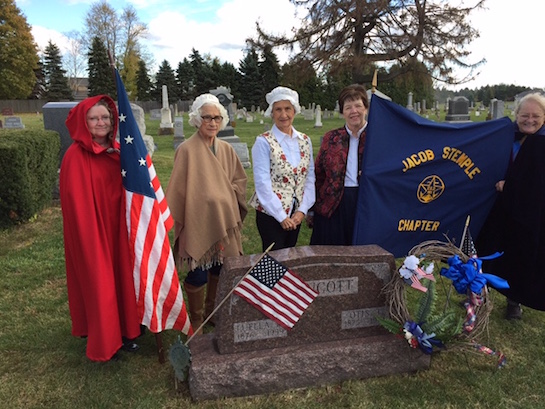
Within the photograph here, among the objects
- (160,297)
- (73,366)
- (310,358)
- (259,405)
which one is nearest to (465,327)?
(310,358)

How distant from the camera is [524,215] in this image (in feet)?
11.0

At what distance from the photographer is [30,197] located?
5.94 m

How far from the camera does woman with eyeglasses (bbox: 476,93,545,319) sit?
3.30 meters

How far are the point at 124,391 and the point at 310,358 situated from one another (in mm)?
1251

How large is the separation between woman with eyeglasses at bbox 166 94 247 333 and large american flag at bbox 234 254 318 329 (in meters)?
0.49

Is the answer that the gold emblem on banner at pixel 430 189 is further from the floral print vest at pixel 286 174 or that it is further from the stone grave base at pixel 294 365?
the stone grave base at pixel 294 365

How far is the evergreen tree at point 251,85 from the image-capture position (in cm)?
4703

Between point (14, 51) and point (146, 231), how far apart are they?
4745 cm

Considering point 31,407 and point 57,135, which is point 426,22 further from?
point 31,407

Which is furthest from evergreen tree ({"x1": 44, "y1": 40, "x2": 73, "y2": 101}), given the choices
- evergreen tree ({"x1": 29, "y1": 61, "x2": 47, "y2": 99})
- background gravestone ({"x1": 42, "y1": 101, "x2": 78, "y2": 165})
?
background gravestone ({"x1": 42, "y1": 101, "x2": 78, "y2": 165})

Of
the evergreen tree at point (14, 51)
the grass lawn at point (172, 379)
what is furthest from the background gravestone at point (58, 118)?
the evergreen tree at point (14, 51)

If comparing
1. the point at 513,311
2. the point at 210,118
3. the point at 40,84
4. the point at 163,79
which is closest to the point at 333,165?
the point at 210,118

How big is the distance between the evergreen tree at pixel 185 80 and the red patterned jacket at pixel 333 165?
5595 centimetres

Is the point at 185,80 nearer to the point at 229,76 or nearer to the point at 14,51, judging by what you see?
the point at 229,76
